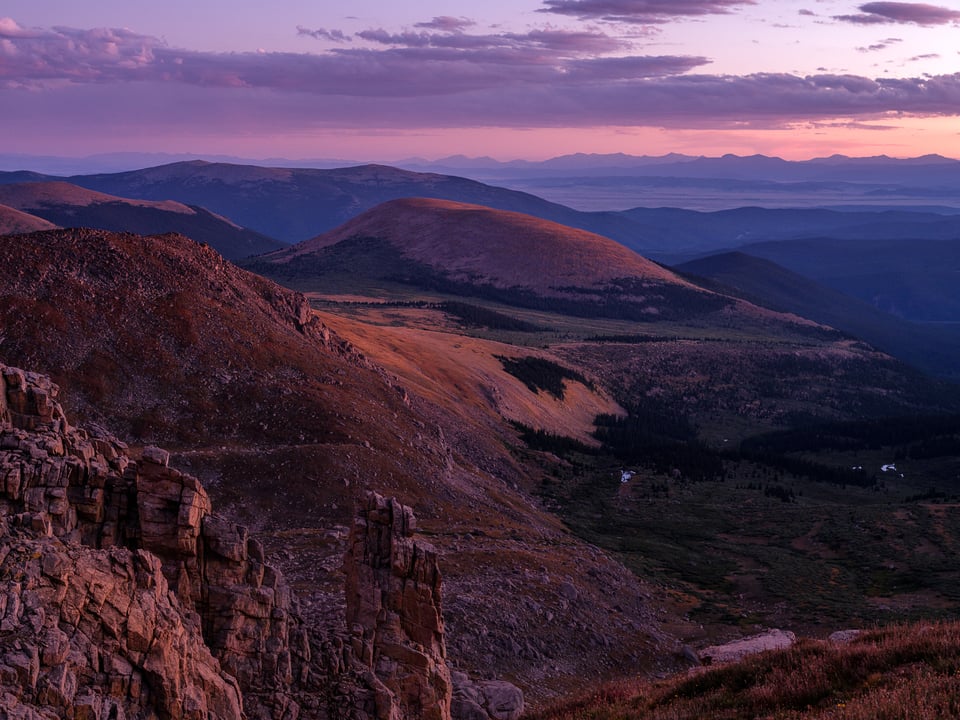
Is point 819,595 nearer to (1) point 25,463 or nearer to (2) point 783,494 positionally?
(2) point 783,494

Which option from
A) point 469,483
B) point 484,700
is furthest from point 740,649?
point 469,483

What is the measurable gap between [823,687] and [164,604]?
34.7ft

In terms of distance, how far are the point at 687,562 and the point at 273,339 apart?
2505 centimetres

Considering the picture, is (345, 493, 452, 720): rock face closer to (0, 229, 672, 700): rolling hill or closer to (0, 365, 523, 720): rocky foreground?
(0, 365, 523, 720): rocky foreground

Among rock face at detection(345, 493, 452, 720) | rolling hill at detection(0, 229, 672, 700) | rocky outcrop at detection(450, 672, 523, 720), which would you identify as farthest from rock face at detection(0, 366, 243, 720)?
rolling hill at detection(0, 229, 672, 700)

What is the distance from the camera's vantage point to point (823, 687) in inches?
619

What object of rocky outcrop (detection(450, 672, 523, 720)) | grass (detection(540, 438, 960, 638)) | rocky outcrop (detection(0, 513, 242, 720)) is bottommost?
grass (detection(540, 438, 960, 638))

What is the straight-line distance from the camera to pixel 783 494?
234 ft

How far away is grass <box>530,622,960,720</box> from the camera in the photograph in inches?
538

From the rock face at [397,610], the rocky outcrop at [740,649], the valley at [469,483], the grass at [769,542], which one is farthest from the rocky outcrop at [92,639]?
the grass at [769,542]

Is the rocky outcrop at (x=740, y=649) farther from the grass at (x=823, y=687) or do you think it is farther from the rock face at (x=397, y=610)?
the rock face at (x=397, y=610)

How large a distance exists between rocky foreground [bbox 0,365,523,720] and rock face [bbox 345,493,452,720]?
1.1 inches

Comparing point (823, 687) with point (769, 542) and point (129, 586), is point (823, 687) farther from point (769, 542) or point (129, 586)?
point (769, 542)

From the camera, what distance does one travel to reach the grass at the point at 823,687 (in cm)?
1367
